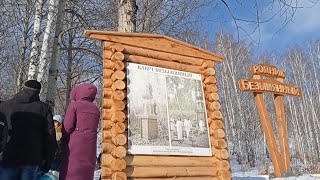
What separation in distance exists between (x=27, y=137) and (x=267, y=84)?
837 centimetres

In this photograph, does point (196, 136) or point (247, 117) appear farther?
point (247, 117)

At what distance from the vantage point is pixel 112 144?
152 inches

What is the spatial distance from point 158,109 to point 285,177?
6.50m

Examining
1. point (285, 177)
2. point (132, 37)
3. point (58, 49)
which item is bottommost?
point (285, 177)

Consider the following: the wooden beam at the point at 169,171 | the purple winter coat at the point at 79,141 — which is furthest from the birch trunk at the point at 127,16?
the wooden beam at the point at 169,171

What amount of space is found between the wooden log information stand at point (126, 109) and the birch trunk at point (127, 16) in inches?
36.6

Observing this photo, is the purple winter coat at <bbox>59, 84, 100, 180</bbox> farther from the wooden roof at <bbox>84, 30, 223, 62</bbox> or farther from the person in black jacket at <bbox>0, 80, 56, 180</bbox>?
the wooden roof at <bbox>84, 30, 223, 62</bbox>

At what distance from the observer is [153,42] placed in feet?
15.4

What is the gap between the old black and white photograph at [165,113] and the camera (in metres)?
4.09

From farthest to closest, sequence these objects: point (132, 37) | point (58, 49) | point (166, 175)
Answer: point (58, 49) → point (132, 37) → point (166, 175)

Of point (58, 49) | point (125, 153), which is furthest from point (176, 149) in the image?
point (58, 49)

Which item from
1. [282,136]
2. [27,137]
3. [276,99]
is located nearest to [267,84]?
[276,99]

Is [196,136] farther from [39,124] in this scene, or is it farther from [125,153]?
[39,124]

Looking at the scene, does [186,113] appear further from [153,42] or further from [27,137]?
[27,137]
